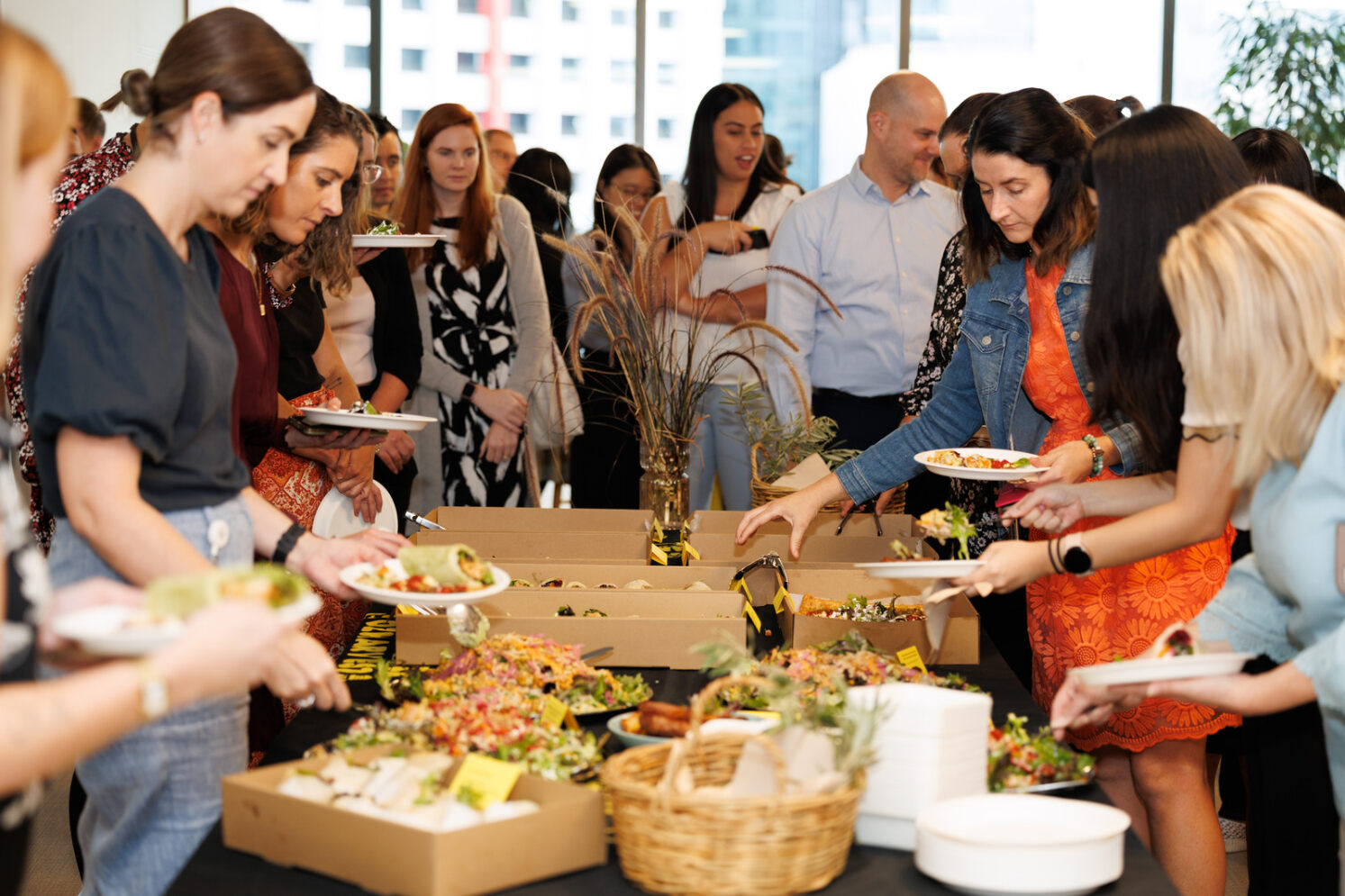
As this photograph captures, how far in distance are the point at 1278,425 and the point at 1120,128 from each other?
0.62m

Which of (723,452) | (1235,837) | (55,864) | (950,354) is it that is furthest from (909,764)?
(723,452)

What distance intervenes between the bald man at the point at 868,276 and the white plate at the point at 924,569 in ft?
6.98

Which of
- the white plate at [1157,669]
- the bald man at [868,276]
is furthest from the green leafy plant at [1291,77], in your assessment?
the white plate at [1157,669]

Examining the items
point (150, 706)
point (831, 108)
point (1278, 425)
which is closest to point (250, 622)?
point (150, 706)

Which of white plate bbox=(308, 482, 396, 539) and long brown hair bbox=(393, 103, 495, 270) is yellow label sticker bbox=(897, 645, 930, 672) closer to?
white plate bbox=(308, 482, 396, 539)

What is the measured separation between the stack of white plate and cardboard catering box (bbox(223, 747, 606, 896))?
310mm

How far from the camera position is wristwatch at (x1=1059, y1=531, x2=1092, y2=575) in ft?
6.24

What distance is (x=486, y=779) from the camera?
138cm


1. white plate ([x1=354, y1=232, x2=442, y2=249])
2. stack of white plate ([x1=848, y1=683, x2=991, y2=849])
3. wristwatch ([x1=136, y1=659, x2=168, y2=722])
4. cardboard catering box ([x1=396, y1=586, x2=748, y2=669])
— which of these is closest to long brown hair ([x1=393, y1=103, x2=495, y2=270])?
white plate ([x1=354, y1=232, x2=442, y2=249])

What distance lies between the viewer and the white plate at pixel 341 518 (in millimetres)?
2629

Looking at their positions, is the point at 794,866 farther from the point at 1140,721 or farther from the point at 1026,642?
the point at 1026,642

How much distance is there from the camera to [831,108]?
23.6ft

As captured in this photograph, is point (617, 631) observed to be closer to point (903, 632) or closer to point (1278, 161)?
point (903, 632)

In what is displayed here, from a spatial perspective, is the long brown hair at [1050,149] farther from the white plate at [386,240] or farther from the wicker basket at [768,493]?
the white plate at [386,240]
